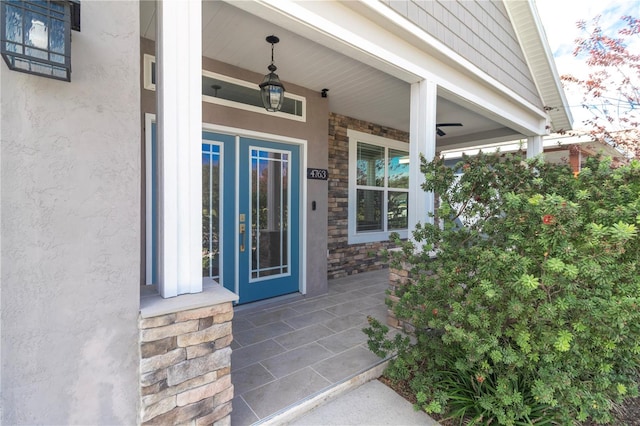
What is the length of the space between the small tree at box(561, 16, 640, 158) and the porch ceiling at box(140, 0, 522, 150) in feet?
5.37

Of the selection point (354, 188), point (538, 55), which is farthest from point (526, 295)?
point (538, 55)

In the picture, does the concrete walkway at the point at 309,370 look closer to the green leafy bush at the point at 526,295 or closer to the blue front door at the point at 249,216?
the green leafy bush at the point at 526,295

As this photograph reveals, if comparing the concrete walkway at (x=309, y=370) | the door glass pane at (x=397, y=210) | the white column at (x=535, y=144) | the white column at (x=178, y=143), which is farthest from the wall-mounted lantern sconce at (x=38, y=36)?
the white column at (x=535, y=144)

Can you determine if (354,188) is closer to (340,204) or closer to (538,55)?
(340,204)

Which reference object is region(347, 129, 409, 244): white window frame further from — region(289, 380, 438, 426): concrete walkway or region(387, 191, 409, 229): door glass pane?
region(289, 380, 438, 426): concrete walkway

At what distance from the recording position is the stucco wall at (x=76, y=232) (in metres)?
1.32

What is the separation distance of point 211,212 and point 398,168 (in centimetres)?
437

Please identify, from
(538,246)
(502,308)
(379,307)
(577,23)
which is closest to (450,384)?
(502,308)

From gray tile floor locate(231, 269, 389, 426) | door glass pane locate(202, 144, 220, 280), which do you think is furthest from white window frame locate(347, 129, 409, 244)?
door glass pane locate(202, 144, 220, 280)

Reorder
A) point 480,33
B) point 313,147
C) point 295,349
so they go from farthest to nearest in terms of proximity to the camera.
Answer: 1. point 313,147
2. point 480,33
3. point 295,349

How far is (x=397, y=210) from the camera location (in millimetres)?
6715

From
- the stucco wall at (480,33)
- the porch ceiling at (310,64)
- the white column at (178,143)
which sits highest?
the stucco wall at (480,33)

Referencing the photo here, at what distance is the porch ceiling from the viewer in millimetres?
2732

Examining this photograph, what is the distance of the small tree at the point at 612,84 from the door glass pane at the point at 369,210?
4052mm
